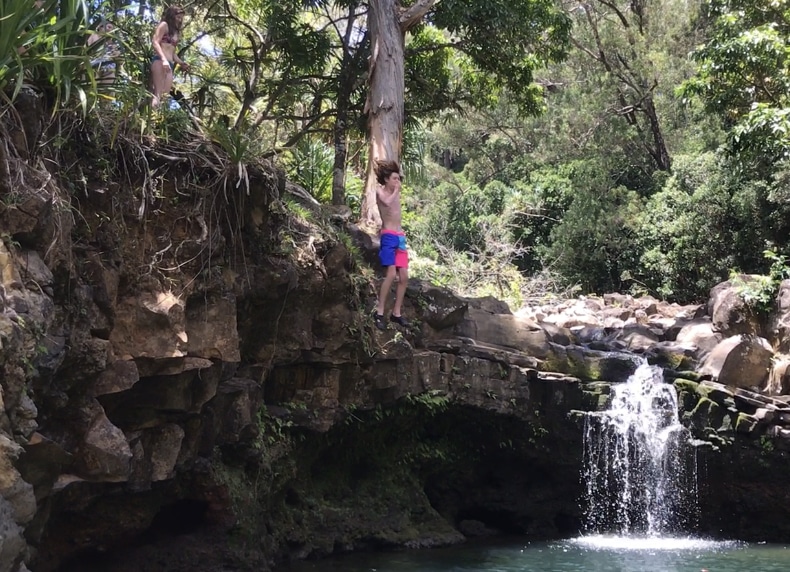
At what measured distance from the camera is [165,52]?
327 inches

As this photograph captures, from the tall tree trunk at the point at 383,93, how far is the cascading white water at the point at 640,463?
4.46 m

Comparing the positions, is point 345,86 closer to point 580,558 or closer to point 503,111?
point 580,558

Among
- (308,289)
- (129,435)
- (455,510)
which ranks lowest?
(455,510)

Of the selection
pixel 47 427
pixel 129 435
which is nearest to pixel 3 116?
pixel 47 427

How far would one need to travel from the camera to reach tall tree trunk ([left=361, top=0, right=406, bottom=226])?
12.7 metres

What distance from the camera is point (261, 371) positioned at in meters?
9.09

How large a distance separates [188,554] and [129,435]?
1.81m

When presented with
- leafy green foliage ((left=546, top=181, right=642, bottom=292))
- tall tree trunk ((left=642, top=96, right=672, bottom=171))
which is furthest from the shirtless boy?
tall tree trunk ((left=642, top=96, right=672, bottom=171))

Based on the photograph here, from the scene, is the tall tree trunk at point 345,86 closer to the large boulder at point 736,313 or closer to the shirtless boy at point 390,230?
the shirtless boy at point 390,230

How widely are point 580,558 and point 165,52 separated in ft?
24.2

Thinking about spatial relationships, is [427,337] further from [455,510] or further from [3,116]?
[3,116]

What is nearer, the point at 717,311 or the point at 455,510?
the point at 455,510

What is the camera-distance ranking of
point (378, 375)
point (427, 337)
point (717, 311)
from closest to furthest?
1. point (378, 375)
2. point (427, 337)
3. point (717, 311)

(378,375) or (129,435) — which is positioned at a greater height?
(378,375)
